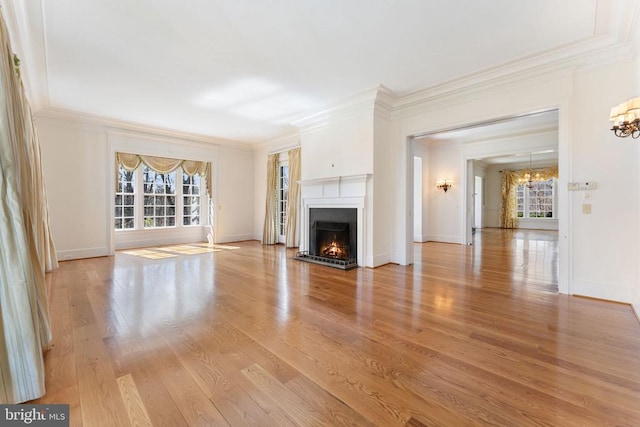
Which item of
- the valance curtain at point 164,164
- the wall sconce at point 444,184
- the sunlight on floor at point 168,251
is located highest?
the valance curtain at point 164,164

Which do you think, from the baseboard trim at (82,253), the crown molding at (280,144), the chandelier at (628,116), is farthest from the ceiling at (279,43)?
the baseboard trim at (82,253)

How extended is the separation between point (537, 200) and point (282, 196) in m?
11.3

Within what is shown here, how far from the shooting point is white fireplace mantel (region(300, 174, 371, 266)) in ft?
16.1

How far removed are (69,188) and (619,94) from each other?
344 inches

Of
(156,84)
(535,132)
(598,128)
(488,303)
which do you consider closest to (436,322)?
(488,303)

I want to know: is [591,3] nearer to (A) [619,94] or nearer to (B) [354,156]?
(A) [619,94]

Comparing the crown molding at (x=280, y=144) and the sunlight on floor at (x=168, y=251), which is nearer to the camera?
the sunlight on floor at (x=168, y=251)

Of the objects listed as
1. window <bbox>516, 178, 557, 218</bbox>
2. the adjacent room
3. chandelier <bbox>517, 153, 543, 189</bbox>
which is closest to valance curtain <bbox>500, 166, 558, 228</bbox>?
chandelier <bbox>517, 153, 543, 189</bbox>

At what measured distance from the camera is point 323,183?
5.57 metres

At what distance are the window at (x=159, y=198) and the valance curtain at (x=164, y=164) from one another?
31cm

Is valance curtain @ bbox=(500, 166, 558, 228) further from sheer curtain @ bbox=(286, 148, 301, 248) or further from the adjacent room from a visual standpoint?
sheer curtain @ bbox=(286, 148, 301, 248)

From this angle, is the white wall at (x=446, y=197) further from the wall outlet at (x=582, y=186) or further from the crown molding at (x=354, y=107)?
the wall outlet at (x=582, y=186)

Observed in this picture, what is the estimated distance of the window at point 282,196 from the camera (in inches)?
311

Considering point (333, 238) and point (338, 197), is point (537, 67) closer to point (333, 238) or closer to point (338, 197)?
point (338, 197)
